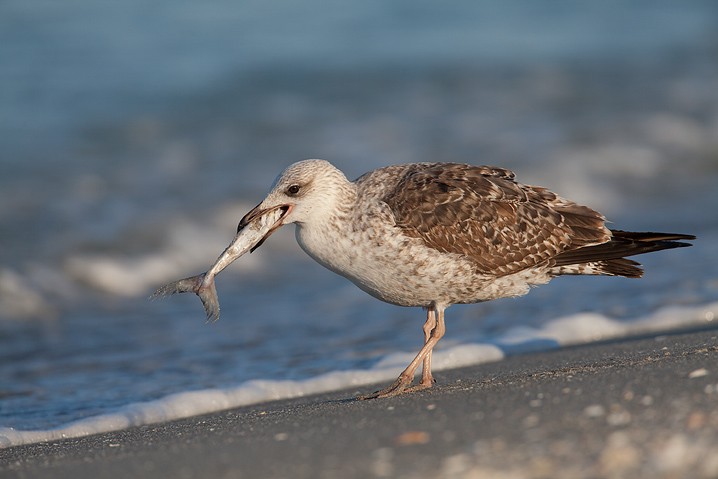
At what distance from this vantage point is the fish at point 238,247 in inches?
242

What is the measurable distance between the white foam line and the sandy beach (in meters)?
0.54

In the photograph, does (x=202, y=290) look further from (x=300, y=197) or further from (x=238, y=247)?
(x=300, y=197)

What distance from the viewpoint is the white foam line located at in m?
6.52

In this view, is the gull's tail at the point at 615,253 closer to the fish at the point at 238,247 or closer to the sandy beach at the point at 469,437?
the sandy beach at the point at 469,437

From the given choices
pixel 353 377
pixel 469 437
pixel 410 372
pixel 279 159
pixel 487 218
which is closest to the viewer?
pixel 469 437

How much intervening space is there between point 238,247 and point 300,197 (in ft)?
1.53

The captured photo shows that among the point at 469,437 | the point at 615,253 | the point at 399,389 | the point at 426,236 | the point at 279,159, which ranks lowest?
the point at 469,437

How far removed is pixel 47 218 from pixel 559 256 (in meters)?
7.26

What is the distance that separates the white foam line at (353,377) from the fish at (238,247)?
3.15ft

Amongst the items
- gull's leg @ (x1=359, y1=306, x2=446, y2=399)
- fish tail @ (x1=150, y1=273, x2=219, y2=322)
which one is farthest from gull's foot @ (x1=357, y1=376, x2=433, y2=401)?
fish tail @ (x1=150, y1=273, x2=219, y2=322)

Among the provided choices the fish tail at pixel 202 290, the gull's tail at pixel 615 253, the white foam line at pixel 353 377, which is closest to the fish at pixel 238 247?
the fish tail at pixel 202 290

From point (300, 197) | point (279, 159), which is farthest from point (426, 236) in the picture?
point (279, 159)

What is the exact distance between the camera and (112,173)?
13.6 metres

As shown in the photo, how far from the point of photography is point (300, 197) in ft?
20.4
